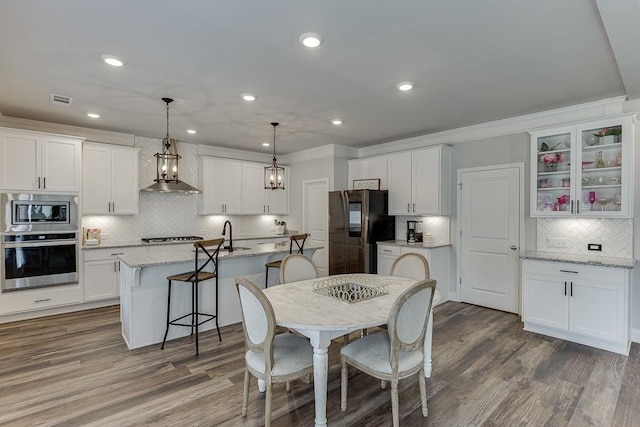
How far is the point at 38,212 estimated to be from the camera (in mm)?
4254

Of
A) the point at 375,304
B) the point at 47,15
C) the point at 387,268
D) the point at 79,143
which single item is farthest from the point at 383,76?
the point at 79,143

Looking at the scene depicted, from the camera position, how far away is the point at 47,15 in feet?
6.93

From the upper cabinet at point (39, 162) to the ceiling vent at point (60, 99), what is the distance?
35.5 inches

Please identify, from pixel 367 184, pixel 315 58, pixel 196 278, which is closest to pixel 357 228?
pixel 367 184

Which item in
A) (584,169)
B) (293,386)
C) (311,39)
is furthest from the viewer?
(584,169)

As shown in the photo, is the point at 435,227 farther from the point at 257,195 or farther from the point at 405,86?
the point at 257,195

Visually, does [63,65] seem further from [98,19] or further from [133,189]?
[133,189]

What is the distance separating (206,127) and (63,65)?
209cm

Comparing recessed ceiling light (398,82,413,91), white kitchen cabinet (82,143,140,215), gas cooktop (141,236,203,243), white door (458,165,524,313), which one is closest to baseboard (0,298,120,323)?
gas cooktop (141,236,203,243)

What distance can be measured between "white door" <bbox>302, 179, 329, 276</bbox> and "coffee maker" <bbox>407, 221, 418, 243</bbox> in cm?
154

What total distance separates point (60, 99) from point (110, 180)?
164 centimetres

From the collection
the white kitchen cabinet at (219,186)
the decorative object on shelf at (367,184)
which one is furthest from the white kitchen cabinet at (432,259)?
the white kitchen cabinet at (219,186)

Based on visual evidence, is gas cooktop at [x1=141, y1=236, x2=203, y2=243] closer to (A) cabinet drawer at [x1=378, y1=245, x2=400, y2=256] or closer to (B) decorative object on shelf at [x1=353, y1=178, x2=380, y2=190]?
(B) decorative object on shelf at [x1=353, y1=178, x2=380, y2=190]

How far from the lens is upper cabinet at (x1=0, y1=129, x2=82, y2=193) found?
408 cm
